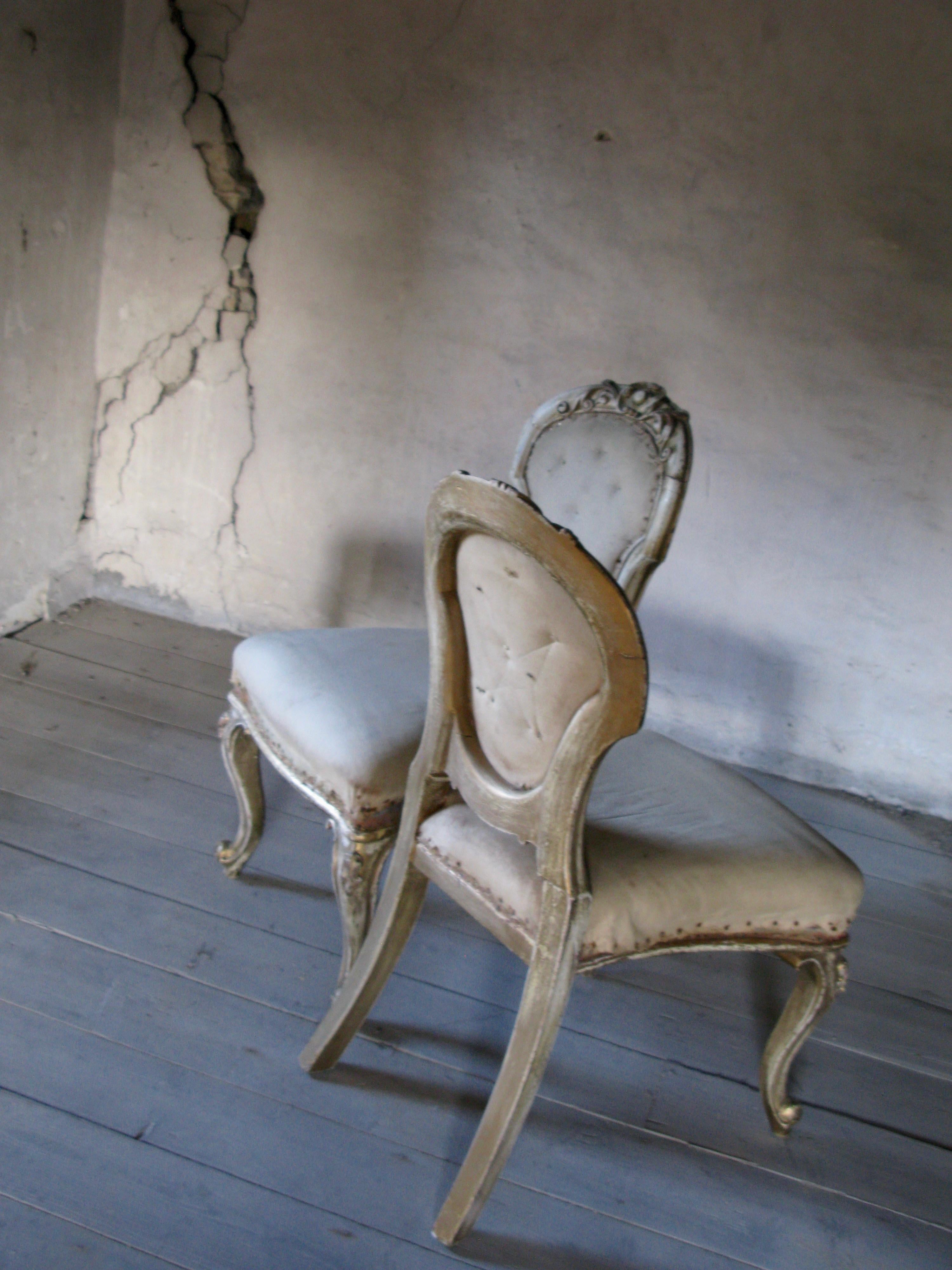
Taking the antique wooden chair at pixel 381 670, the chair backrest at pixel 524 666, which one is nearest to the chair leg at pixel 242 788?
the antique wooden chair at pixel 381 670

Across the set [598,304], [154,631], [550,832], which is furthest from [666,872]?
[154,631]

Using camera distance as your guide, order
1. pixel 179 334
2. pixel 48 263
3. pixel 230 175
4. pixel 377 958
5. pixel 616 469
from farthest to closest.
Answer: pixel 179 334, pixel 230 175, pixel 48 263, pixel 616 469, pixel 377 958

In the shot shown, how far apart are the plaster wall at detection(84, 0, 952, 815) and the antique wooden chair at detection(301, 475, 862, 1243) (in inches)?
50.8

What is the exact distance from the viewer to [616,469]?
5.68 ft

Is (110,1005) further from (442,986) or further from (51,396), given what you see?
(51,396)

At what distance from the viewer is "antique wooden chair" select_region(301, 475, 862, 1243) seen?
3.30ft

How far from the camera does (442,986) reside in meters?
1.61

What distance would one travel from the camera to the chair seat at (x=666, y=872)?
1.15m

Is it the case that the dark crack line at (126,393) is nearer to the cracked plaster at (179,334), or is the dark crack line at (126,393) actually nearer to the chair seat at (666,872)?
the cracked plaster at (179,334)

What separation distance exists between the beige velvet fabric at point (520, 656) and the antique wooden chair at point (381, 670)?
28cm

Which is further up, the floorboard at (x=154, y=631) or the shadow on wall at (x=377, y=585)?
the shadow on wall at (x=377, y=585)

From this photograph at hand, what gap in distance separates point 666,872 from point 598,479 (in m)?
0.79

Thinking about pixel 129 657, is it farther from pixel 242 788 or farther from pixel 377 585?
pixel 242 788

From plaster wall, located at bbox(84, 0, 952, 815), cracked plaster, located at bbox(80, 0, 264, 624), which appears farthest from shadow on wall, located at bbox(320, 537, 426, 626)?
cracked plaster, located at bbox(80, 0, 264, 624)
